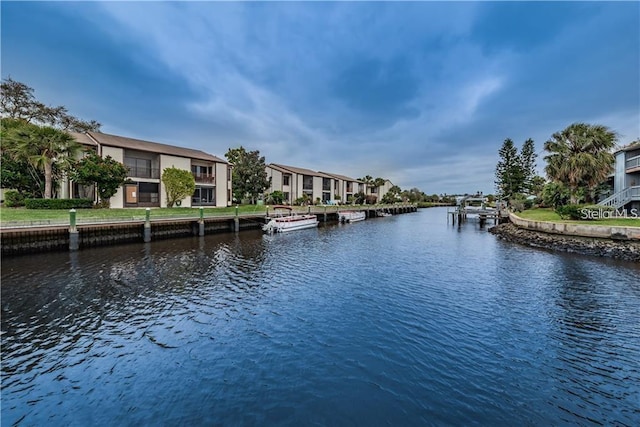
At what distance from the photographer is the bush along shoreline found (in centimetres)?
1785

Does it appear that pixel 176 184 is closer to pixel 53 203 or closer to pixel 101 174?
pixel 101 174

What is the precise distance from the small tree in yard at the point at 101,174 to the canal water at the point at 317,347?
13533 millimetres

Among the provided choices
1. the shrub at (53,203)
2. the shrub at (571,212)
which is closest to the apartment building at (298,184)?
the shrub at (53,203)

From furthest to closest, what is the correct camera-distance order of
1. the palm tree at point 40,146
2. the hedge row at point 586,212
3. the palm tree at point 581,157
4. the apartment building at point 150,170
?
the apartment building at point 150,170
the palm tree at point 581,157
the hedge row at point 586,212
the palm tree at point 40,146

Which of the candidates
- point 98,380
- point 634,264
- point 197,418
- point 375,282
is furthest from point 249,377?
point 634,264

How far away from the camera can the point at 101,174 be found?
26078 millimetres

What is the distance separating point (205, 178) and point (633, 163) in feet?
159

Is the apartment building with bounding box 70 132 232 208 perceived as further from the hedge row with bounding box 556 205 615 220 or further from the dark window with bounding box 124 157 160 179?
the hedge row with bounding box 556 205 615 220

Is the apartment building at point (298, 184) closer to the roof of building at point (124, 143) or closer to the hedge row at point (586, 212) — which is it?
the roof of building at point (124, 143)

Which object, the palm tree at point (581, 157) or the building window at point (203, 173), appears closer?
the palm tree at point (581, 157)

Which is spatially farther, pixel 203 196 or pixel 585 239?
pixel 203 196

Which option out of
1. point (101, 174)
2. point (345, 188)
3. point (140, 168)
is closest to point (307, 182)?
point (345, 188)

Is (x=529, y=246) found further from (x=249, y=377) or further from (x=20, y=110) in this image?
(x=20, y=110)

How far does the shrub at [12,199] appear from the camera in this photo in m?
24.2
